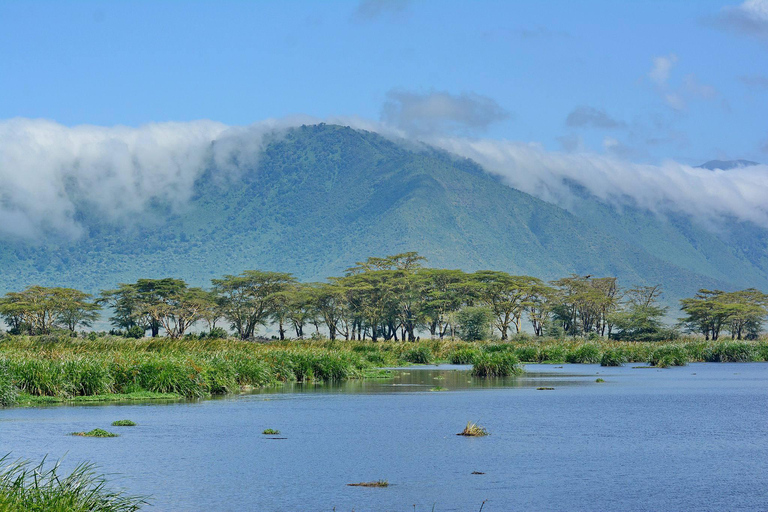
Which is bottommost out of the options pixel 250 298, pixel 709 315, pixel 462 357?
pixel 462 357

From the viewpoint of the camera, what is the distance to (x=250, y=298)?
367ft

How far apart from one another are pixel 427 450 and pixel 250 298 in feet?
315

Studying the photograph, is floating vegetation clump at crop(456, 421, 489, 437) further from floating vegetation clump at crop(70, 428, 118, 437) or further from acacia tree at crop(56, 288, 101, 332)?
acacia tree at crop(56, 288, 101, 332)

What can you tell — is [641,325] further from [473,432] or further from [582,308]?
[473,432]

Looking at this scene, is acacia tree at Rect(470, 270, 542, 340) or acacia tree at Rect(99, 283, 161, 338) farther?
acacia tree at Rect(99, 283, 161, 338)

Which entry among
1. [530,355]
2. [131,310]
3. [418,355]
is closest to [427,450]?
[418,355]

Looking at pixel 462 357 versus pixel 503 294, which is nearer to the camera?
pixel 462 357

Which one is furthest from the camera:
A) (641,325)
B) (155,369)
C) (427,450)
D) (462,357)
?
(641,325)

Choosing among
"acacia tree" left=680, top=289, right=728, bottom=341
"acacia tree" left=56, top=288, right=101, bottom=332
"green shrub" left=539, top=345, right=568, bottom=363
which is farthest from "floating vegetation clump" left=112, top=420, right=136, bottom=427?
"acacia tree" left=680, top=289, right=728, bottom=341

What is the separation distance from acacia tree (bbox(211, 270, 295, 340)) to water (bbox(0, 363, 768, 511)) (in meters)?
80.0

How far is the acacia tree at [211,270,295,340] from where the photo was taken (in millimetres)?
108125

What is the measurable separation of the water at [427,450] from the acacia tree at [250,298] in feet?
262

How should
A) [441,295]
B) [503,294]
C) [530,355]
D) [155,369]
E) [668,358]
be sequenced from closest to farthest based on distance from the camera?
1. [155,369]
2. [668,358]
3. [530,355]
4. [441,295]
5. [503,294]

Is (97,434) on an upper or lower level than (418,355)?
lower
